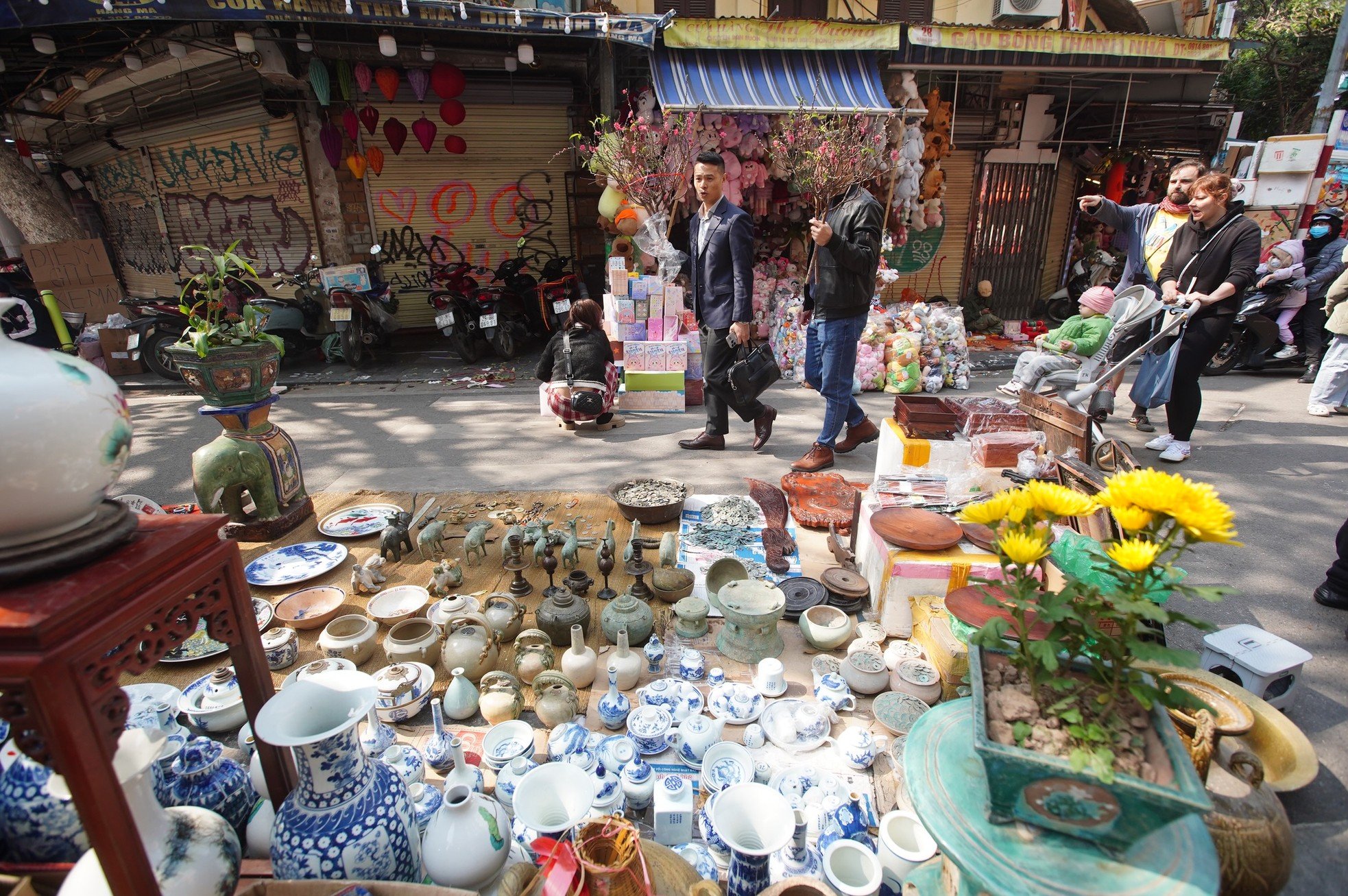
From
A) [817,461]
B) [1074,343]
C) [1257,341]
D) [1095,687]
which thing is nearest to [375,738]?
[1095,687]

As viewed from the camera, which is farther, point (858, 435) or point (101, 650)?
point (858, 435)

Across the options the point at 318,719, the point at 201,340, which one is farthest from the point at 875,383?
the point at 318,719

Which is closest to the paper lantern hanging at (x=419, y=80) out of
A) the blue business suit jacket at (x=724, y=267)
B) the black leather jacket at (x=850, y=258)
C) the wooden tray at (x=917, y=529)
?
the blue business suit jacket at (x=724, y=267)

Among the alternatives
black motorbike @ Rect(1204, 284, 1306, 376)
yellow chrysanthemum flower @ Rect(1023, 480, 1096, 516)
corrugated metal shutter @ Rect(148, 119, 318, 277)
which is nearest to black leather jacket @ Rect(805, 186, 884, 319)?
yellow chrysanthemum flower @ Rect(1023, 480, 1096, 516)

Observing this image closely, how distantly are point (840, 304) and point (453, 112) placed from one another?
6.21m

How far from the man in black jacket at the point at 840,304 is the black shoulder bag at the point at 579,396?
1.85 metres

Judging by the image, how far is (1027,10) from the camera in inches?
353

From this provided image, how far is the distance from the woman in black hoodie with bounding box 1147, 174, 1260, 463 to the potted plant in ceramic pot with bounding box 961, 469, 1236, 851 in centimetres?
439

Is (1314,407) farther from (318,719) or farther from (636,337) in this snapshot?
(318,719)

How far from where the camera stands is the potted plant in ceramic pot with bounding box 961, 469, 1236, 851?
118cm

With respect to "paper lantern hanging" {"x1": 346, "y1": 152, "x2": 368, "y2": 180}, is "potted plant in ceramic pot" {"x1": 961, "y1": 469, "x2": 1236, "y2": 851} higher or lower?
lower

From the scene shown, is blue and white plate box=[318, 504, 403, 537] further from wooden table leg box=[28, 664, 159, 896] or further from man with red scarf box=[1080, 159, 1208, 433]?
man with red scarf box=[1080, 159, 1208, 433]

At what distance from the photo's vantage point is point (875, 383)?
6.98 m

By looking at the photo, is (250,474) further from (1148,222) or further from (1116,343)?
(1148,222)
